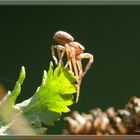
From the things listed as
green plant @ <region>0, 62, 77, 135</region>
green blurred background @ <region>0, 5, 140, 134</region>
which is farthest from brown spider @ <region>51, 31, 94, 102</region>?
green blurred background @ <region>0, 5, 140, 134</region>

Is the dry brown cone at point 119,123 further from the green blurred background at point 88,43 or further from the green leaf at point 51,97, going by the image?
the green blurred background at point 88,43

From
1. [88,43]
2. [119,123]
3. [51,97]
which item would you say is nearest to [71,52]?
[51,97]


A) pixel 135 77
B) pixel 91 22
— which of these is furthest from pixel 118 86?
pixel 91 22

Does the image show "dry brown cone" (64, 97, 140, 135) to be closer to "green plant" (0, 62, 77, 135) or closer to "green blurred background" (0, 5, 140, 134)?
"green plant" (0, 62, 77, 135)

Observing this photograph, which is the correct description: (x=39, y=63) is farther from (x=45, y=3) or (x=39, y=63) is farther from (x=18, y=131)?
(x=18, y=131)

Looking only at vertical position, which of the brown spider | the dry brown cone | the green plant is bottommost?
the dry brown cone

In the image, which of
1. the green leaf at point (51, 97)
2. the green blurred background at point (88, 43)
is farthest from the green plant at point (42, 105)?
the green blurred background at point (88, 43)
